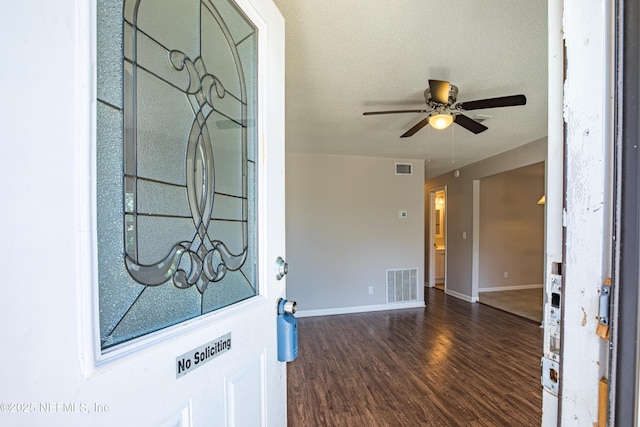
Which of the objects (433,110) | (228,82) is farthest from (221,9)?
(433,110)

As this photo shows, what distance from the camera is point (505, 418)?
1.80 metres

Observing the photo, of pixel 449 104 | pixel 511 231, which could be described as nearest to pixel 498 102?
pixel 449 104

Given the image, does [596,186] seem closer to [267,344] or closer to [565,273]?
[565,273]

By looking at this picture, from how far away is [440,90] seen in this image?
1.84 metres

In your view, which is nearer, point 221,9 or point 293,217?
point 221,9

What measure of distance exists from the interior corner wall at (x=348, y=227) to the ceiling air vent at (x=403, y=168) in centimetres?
6

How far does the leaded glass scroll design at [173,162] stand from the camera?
1.56 feet

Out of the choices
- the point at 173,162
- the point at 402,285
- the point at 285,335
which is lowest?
the point at 402,285

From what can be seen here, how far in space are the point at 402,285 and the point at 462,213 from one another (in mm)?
1921

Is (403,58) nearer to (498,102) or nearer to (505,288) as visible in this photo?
(498,102)

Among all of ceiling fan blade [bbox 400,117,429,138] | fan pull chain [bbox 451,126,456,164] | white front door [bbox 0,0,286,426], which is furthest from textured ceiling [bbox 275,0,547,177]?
white front door [bbox 0,0,286,426]

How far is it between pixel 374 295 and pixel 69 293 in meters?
4.25

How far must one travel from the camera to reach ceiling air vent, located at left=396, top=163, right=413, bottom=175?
4410 mm

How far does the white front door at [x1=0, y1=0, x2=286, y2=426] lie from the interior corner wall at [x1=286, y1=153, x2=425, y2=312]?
10.0ft
